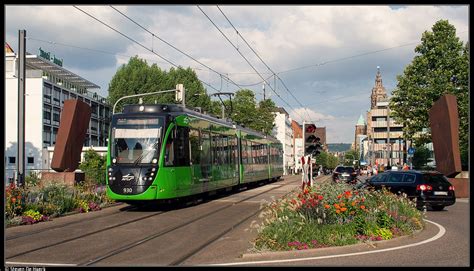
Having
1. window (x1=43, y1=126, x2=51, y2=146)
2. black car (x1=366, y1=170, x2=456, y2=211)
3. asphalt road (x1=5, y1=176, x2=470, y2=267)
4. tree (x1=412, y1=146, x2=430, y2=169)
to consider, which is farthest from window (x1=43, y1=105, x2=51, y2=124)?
black car (x1=366, y1=170, x2=456, y2=211)

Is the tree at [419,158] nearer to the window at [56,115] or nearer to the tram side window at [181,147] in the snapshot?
the tram side window at [181,147]

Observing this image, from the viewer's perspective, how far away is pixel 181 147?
66.1 ft

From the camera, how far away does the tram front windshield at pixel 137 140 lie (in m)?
18.9

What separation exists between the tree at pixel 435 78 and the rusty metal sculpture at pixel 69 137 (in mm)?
21402

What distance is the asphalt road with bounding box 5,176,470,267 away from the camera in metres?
9.58

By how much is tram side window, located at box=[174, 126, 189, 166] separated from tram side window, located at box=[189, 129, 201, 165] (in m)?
0.49

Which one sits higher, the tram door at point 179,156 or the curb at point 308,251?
the tram door at point 179,156

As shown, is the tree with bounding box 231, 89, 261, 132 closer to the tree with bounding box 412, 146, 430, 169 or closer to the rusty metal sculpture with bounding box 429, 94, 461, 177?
the tree with bounding box 412, 146, 430, 169

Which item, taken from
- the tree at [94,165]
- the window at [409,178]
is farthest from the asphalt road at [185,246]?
the tree at [94,165]

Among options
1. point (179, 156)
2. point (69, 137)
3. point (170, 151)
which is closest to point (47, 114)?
point (69, 137)

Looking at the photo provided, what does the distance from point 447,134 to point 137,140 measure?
14796mm
